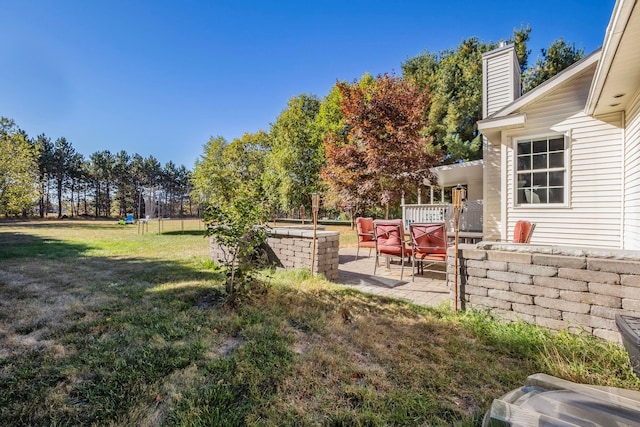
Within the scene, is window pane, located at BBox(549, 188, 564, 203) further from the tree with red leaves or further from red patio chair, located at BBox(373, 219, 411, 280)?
the tree with red leaves

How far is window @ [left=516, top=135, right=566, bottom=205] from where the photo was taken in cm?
563

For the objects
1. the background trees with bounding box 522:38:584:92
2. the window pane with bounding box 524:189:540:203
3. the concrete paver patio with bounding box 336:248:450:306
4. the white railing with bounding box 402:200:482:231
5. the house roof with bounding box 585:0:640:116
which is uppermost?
the background trees with bounding box 522:38:584:92

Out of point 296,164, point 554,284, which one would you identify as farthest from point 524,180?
point 296,164

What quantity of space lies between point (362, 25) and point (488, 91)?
188 inches

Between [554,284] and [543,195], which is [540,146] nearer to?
[543,195]

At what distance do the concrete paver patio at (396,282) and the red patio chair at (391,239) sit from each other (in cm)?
34

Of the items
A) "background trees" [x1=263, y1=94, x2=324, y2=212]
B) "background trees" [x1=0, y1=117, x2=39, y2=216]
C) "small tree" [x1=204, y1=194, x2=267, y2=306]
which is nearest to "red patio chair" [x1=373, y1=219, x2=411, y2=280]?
"small tree" [x1=204, y1=194, x2=267, y2=306]

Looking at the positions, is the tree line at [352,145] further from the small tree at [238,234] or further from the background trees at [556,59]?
the small tree at [238,234]

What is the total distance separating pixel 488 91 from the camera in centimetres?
801

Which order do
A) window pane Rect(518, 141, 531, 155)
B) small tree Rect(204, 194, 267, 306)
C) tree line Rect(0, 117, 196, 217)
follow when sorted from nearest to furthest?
small tree Rect(204, 194, 267, 306)
window pane Rect(518, 141, 531, 155)
tree line Rect(0, 117, 196, 217)

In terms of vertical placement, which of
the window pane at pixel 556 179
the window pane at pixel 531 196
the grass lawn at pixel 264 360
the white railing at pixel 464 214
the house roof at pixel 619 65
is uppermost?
the house roof at pixel 619 65

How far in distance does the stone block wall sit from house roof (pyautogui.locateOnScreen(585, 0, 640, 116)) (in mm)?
4201

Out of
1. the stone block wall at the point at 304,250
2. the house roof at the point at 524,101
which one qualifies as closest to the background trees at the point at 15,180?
the stone block wall at the point at 304,250

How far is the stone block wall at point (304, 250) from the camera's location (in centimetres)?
491
